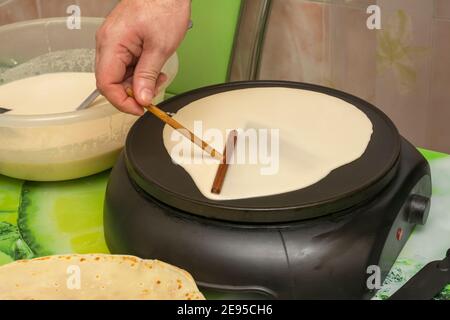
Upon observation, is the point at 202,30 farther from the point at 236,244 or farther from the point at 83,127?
the point at 236,244

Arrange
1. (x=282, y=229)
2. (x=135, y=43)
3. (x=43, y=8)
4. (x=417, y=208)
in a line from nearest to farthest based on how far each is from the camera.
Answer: (x=282, y=229) → (x=417, y=208) → (x=135, y=43) → (x=43, y=8)

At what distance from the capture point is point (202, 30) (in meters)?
1.69

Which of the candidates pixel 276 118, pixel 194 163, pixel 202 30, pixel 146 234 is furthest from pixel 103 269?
pixel 202 30

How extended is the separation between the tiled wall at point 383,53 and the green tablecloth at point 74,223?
1.56ft

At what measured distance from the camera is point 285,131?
1.01m

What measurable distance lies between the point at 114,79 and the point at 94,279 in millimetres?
327

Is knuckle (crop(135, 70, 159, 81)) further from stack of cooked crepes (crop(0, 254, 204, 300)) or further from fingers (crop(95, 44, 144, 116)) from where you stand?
stack of cooked crepes (crop(0, 254, 204, 300))

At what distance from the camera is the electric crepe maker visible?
0.81 meters

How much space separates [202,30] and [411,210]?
931 mm

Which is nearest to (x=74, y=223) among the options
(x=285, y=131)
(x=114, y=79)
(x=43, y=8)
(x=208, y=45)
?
(x=114, y=79)

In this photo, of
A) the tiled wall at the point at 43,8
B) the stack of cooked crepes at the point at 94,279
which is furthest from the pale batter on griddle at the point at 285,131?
the tiled wall at the point at 43,8

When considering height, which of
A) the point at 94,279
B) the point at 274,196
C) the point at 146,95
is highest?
the point at 146,95

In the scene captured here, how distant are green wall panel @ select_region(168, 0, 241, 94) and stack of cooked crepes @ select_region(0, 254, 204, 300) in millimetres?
886

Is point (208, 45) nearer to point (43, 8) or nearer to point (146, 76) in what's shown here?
point (146, 76)
